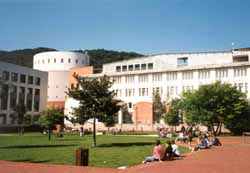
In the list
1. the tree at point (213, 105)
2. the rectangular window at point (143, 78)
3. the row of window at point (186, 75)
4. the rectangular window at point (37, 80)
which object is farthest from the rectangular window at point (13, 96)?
the tree at point (213, 105)

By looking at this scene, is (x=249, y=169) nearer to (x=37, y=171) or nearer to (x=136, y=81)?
(x=37, y=171)

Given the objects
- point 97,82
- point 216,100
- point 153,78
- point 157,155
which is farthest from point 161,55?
point 157,155

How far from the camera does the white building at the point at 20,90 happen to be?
260 feet

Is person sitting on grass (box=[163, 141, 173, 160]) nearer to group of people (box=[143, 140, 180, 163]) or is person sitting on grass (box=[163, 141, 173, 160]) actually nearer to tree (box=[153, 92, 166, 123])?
group of people (box=[143, 140, 180, 163])

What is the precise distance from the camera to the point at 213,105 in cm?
5550

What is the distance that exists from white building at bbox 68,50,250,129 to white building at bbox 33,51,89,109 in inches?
579

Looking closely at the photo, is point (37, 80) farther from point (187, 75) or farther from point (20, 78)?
point (187, 75)

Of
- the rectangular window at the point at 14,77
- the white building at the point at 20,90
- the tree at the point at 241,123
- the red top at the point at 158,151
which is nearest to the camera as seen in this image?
the red top at the point at 158,151

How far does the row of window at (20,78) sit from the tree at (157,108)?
2947 cm

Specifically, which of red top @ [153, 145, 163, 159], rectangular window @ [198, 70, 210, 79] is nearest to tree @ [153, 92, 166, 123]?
rectangular window @ [198, 70, 210, 79]

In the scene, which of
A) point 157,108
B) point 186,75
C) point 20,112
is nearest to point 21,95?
point 20,112

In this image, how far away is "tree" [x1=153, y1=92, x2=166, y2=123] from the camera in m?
75.2

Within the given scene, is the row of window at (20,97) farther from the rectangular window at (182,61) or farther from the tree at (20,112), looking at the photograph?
the rectangular window at (182,61)

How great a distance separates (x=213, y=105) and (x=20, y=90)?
4575cm
